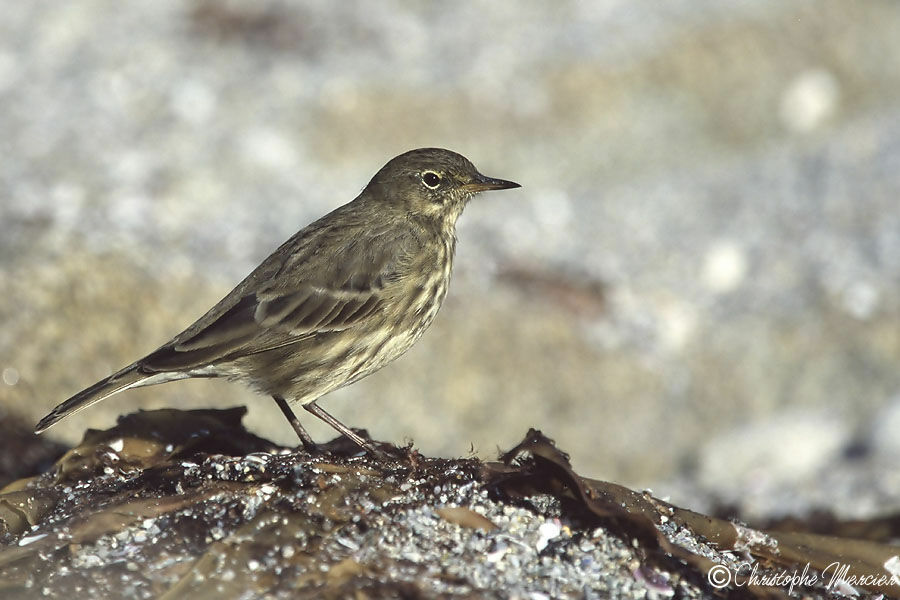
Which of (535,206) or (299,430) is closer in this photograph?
(299,430)

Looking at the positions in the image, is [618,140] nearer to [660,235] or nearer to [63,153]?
[660,235]

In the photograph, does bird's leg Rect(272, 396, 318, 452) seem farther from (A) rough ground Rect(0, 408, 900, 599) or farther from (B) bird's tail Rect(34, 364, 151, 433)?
(B) bird's tail Rect(34, 364, 151, 433)

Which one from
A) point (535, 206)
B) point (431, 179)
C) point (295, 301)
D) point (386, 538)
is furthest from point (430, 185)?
point (535, 206)

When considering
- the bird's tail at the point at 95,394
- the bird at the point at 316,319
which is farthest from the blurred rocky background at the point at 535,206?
the bird's tail at the point at 95,394

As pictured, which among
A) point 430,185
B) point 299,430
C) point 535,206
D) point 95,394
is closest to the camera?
point 95,394

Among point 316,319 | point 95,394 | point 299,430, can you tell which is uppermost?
point 316,319

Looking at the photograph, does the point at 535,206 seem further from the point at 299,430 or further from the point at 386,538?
the point at 386,538

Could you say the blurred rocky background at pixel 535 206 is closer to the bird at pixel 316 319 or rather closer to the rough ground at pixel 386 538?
the bird at pixel 316 319
